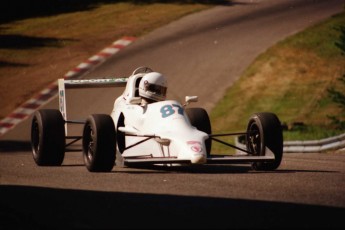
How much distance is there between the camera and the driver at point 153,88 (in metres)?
14.4

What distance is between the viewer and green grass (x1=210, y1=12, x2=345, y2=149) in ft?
83.5

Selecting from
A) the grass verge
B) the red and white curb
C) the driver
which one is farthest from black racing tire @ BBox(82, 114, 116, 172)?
the grass verge

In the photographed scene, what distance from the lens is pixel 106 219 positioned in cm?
796

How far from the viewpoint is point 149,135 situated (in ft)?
43.7

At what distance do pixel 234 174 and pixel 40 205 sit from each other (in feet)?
14.7

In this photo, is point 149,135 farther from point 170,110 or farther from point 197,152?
point 197,152

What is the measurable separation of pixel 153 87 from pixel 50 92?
15974mm

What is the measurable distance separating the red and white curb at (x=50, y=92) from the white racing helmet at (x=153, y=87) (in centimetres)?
1232

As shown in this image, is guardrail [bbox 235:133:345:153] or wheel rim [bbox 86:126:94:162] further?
guardrail [bbox 235:133:345:153]

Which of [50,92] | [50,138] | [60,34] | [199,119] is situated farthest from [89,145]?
[60,34]

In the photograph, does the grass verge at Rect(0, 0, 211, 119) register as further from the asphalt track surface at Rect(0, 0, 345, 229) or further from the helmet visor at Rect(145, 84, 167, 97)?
the helmet visor at Rect(145, 84, 167, 97)

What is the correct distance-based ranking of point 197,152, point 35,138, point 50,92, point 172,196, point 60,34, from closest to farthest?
point 172,196 → point 197,152 → point 35,138 → point 50,92 → point 60,34

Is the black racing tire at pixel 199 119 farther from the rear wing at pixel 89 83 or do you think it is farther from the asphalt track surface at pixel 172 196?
the rear wing at pixel 89 83

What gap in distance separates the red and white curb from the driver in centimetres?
1231
